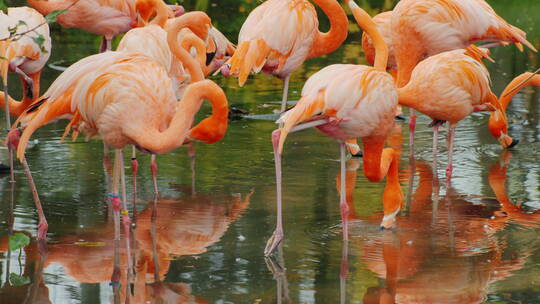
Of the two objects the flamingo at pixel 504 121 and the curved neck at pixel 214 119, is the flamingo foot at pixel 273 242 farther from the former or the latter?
the flamingo at pixel 504 121

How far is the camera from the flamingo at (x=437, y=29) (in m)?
7.26

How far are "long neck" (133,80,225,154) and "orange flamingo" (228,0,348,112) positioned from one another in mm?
1608

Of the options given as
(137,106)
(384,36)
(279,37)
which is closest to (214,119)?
(137,106)

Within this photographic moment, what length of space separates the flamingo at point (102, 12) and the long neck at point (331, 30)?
163cm

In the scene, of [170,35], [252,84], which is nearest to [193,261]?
[170,35]

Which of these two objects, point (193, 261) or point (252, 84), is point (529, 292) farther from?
point (252, 84)

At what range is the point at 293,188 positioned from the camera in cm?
644

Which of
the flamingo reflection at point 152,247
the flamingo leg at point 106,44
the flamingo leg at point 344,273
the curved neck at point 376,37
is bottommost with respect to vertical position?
the flamingo reflection at point 152,247

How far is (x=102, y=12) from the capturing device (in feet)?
27.3

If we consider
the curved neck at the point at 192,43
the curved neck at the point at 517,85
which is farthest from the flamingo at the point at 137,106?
the curved neck at the point at 517,85

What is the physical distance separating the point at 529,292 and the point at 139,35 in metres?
3.34

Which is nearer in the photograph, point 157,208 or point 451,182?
point 157,208

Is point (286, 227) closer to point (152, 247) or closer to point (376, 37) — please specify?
point (152, 247)

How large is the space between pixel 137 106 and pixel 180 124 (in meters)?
0.26
